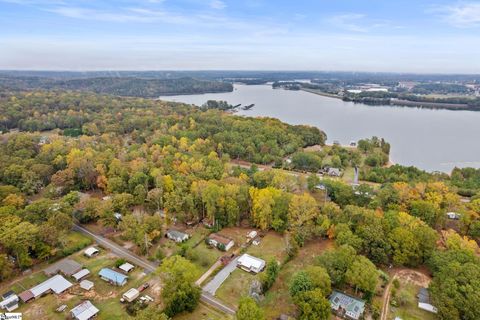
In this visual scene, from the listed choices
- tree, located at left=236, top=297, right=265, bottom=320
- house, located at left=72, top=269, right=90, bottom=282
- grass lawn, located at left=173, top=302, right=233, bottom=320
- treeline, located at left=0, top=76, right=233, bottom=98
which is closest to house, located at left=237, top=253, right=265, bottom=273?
grass lawn, located at left=173, top=302, right=233, bottom=320

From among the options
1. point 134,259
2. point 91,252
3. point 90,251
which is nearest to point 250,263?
point 134,259

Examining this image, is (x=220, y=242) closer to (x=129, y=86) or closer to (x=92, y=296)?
(x=92, y=296)

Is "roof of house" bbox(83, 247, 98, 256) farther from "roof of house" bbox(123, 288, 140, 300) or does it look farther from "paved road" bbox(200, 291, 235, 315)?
"paved road" bbox(200, 291, 235, 315)

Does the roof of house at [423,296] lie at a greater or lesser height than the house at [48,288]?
greater

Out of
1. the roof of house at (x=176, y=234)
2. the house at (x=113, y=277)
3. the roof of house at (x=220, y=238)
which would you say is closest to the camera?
the house at (x=113, y=277)

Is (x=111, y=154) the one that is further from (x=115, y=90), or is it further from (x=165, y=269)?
(x=115, y=90)

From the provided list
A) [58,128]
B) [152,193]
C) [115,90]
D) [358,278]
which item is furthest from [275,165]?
[115,90]

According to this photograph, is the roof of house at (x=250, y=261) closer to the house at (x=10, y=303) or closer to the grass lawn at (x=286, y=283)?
the grass lawn at (x=286, y=283)

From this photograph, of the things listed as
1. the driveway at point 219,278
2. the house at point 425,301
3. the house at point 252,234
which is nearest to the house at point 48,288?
the driveway at point 219,278
